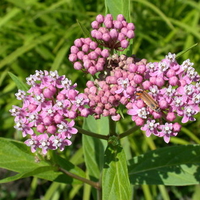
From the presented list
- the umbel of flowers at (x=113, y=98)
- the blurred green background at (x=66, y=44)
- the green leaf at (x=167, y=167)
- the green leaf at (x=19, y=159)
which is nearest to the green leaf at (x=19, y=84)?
the umbel of flowers at (x=113, y=98)

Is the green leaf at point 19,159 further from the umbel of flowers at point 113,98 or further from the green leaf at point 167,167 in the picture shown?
the green leaf at point 167,167

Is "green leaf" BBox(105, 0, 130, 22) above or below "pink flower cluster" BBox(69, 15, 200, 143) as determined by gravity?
above

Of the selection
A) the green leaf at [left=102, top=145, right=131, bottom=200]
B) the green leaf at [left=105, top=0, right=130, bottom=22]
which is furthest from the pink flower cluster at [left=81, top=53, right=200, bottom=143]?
the green leaf at [left=105, top=0, right=130, bottom=22]

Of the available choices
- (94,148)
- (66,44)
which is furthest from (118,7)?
(66,44)

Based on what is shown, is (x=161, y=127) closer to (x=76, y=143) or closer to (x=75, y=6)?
(x=76, y=143)

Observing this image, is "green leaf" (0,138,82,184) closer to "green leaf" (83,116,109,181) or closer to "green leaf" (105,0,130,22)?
"green leaf" (83,116,109,181)

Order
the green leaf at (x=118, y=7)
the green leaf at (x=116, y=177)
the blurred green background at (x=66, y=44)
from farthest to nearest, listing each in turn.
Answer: the blurred green background at (x=66, y=44)
the green leaf at (x=118, y=7)
the green leaf at (x=116, y=177)

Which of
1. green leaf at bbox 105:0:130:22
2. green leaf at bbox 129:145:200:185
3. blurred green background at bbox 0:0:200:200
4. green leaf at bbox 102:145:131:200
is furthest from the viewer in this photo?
blurred green background at bbox 0:0:200:200
